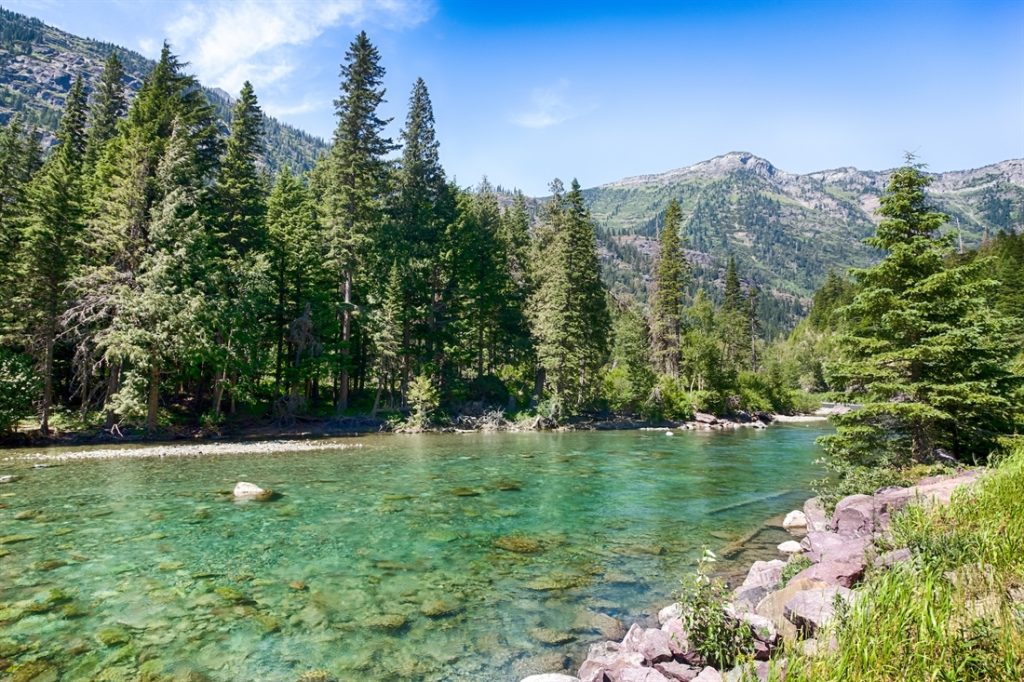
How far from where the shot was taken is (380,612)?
8383 millimetres

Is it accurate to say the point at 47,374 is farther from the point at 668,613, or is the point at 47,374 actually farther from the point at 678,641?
the point at 678,641

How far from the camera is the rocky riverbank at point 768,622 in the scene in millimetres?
5226

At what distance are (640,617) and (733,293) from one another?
84519mm

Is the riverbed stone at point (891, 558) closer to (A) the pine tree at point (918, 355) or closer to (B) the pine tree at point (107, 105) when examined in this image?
(A) the pine tree at point (918, 355)

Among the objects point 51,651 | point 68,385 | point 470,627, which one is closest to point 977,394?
point 470,627

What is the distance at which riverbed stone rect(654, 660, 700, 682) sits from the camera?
5.54 meters

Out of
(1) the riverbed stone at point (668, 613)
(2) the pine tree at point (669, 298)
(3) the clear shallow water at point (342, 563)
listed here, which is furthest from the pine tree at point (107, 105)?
(2) the pine tree at point (669, 298)

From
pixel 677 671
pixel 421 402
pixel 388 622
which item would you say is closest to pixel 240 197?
pixel 421 402

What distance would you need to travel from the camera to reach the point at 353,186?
133 feet

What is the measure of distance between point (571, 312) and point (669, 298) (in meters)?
18.8

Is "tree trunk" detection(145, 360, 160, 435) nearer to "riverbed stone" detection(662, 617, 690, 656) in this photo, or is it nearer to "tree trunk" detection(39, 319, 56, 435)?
"tree trunk" detection(39, 319, 56, 435)

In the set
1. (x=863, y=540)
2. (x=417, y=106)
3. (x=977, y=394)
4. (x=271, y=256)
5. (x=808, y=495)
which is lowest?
(x=808, y=495)

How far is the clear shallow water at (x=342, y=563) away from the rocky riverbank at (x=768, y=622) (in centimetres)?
105

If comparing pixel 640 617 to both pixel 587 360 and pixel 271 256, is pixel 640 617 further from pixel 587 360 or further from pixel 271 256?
pixel 587 360
